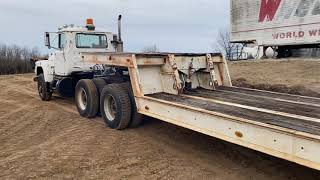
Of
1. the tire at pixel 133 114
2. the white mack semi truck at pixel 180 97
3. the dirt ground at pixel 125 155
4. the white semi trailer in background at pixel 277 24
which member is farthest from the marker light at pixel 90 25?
the white semi trailer in background at pixel 277 24

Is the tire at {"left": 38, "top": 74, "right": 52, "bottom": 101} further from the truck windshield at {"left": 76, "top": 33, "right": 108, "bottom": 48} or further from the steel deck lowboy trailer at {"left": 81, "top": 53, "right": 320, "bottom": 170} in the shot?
the steel deck lowboy trailer at {"left": 81, "top": 53, "right": 320, "bottom": 170}

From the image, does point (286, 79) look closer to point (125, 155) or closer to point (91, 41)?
point (91, 41)

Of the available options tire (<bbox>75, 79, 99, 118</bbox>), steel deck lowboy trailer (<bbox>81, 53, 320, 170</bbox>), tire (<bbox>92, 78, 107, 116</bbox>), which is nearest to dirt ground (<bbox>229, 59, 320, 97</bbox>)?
steel deck lowboy trailer (<bbox>81, 53, 320, 170</bbox>)

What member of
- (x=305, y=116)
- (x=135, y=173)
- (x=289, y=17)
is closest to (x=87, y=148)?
(x=135, y=173)

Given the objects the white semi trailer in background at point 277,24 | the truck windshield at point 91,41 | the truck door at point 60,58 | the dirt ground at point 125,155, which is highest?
the white semi trailer in background at point 277,24

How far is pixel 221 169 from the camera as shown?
17.6 ft

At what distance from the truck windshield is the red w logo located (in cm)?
1464

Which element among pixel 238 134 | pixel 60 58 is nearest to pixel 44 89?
pixel 60 58

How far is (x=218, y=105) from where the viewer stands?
5.43m

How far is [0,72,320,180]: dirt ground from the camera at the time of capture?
205 inches

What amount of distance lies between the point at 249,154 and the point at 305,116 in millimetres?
1397

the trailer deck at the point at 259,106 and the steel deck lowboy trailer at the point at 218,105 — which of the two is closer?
the steel deck lowboy trailer at the point at 218,105

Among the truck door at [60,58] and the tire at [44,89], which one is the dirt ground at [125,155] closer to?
the truck door at [60,58]

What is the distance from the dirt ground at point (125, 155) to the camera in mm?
5195
